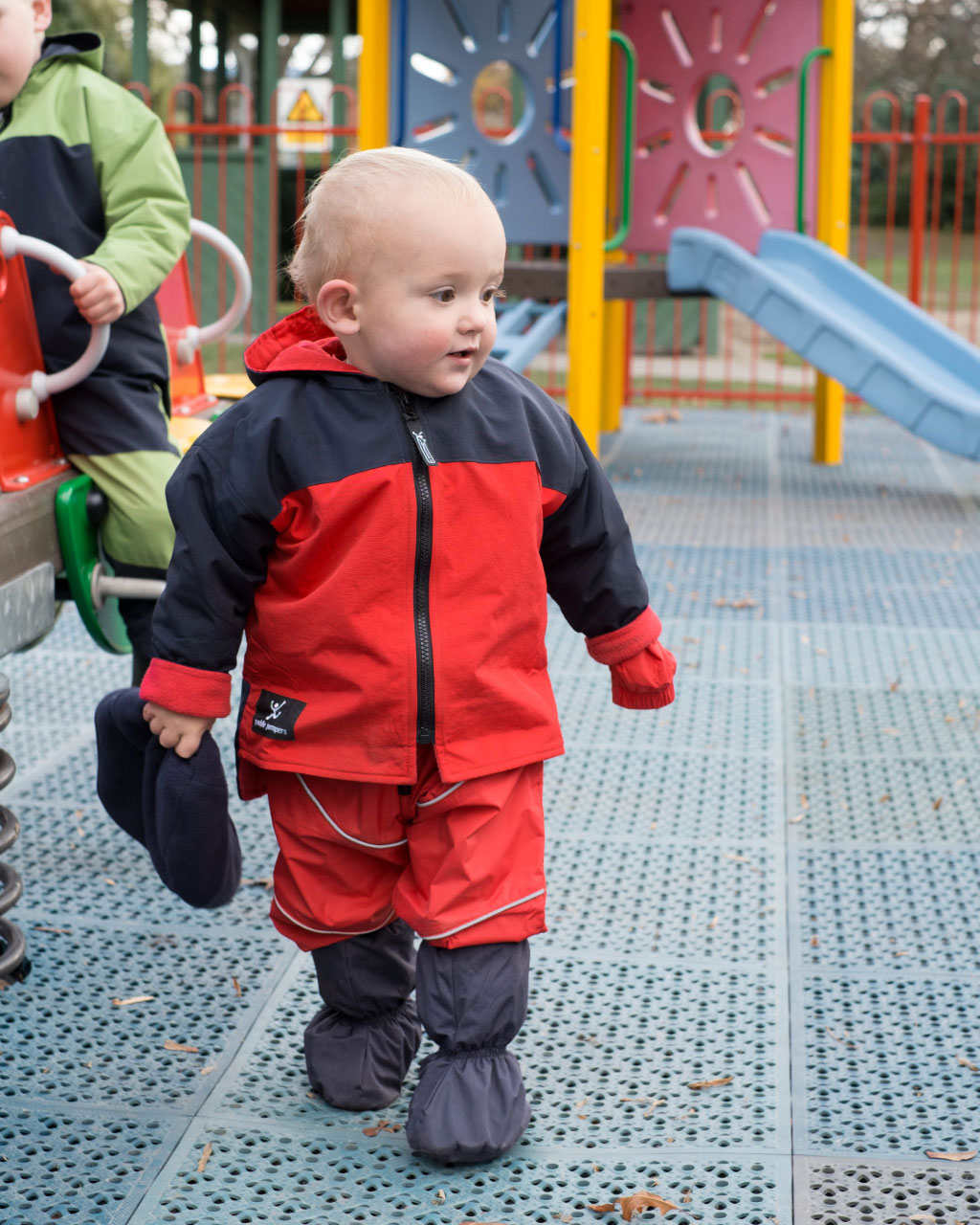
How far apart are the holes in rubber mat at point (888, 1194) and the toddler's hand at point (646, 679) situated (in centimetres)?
67

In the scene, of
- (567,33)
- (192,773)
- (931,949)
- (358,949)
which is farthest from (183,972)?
(567,33)

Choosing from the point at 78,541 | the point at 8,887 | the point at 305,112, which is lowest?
the point at 8,887

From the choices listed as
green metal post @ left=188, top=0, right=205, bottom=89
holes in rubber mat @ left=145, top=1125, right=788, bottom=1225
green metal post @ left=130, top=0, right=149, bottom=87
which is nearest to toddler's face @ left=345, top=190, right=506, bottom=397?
holes in rubber mat @ left=145, top=1125, right=788, bottom=1225

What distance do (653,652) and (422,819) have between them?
0.41 meters

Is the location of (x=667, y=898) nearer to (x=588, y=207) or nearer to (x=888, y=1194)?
(x=888, y=1194)

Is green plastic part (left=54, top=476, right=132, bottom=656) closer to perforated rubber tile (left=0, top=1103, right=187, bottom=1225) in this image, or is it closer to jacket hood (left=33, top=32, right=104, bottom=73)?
jacket hood (left=33, top=32, right=104, bottom=73)

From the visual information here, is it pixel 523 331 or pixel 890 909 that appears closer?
pixel 890 909

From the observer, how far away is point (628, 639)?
83.5 inches

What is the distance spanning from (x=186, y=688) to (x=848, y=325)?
5348 millimetres

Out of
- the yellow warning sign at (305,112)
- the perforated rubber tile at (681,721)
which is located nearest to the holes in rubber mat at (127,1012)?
the perforated rubber tile at (681,721)

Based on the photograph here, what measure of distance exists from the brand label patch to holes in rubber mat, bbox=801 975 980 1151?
3.03ft

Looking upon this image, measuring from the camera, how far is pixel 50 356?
2703 millimetres

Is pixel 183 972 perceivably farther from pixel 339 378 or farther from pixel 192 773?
pixel 339 378

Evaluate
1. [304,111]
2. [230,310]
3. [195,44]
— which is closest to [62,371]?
[230,310]
